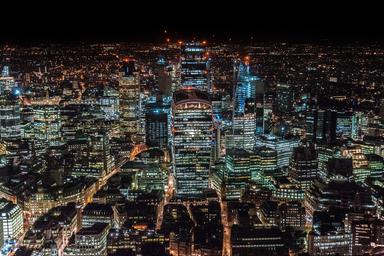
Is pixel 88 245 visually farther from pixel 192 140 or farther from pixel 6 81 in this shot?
pixel 6 81

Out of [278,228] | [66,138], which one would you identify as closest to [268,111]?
[66,138]

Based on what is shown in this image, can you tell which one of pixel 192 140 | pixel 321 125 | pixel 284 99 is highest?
pixel 192 140

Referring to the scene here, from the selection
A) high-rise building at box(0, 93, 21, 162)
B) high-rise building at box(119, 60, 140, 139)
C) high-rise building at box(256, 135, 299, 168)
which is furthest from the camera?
high-rise building at box(119, 60, 140, 139)

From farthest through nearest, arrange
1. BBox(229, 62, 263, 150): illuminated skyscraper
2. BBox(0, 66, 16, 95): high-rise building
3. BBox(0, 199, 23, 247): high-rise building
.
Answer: BBox(0, 66, 16, 95): high-rise building, BBox(229, 62, 263, 150): illuminated skyscraper, BBox(0, 199, 23, 247): high-rise building

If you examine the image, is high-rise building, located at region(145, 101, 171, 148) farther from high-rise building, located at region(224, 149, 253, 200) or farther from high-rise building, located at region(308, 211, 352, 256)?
high-rise building, located at region(308, 211, 352, 256)

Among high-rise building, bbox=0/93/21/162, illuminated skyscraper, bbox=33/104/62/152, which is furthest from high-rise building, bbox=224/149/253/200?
high-rise building, bbox=0/93/21/162

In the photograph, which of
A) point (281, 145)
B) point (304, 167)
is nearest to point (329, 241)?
point (304, 167)
